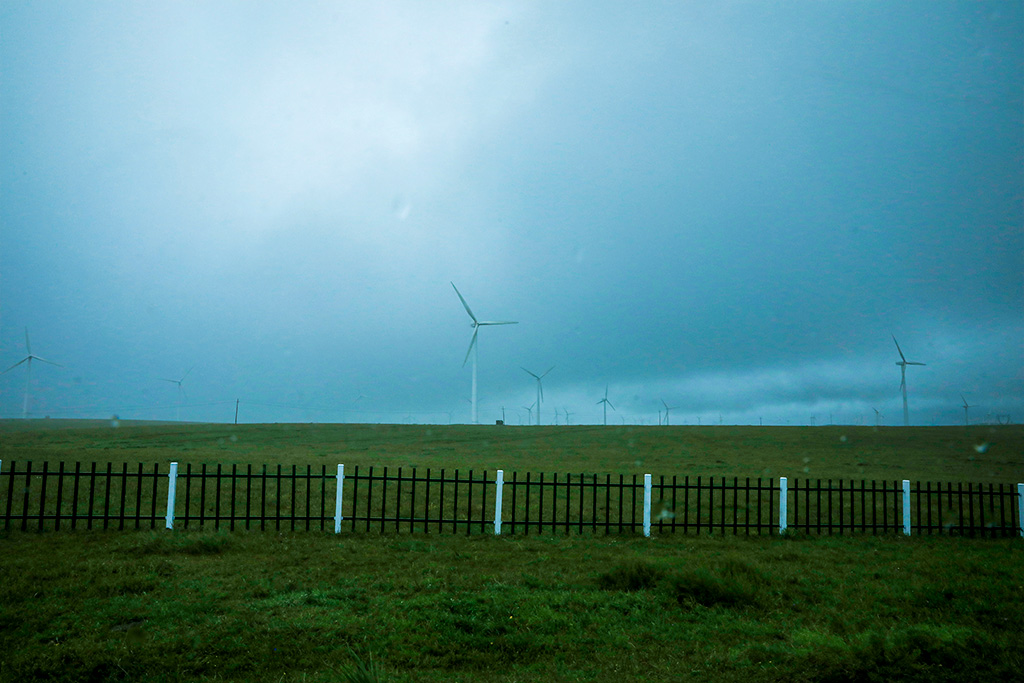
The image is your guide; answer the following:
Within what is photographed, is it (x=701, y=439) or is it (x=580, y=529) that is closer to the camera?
(x=580, y=529)

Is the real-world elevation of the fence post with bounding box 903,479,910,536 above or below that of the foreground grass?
above

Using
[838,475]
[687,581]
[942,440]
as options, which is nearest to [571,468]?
[838,475]

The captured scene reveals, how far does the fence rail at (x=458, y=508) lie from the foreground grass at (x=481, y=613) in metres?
1.27

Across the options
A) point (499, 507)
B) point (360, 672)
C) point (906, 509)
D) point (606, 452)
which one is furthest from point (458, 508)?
point (606, 452)

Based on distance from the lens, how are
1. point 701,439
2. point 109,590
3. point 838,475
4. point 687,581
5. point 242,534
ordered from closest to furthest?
point 109,590 < point 687,581 < point 242,534 < point 838,475 < point 701,439

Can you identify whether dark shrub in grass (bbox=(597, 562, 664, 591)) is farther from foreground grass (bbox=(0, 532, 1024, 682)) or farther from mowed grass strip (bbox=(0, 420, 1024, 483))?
mowed grass strip (bbox=(0, 420, 1024, 483))

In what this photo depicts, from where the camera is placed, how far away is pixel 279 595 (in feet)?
31.0

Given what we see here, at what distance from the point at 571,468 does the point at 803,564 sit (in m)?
23.6

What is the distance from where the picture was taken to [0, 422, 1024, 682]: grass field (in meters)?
7.27

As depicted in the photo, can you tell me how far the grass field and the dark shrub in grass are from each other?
0.03 m

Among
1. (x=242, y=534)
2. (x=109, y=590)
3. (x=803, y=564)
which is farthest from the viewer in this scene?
(x=242, y=534)

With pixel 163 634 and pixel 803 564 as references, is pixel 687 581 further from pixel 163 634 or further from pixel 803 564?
pixel 163 634

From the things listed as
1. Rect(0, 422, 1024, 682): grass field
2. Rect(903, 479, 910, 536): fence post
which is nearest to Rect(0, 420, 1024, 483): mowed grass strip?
Rect(903, 479, 910, 536): fence post

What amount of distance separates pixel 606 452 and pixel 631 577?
1567 inches
